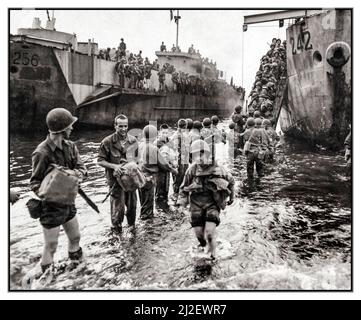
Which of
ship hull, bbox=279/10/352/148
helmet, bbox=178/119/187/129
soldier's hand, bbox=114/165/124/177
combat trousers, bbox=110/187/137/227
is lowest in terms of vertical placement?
combat trousers, bbox=110/187/137/227

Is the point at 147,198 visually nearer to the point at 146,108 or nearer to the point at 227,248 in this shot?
the point at 227,248

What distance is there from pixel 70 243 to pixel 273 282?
2.65 m

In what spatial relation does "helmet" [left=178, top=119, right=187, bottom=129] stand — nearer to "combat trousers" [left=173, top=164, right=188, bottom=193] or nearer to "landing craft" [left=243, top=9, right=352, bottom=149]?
Answer: "combat trousers" [left=173, top=164, right=188, bottom=193]

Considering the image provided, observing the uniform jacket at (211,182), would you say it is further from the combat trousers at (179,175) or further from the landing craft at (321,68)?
the landing craft at (321,68)

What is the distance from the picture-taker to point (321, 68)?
42.6 feet

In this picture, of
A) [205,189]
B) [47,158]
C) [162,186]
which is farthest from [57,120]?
[162,186]

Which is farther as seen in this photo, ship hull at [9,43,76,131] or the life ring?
ship hull at [9,43,76,131]

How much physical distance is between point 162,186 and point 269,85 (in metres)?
11.1

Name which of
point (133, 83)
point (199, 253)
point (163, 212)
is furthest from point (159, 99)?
point (199, 253)

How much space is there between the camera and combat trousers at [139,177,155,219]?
6.49 metres

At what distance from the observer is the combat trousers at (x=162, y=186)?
24.8 ft

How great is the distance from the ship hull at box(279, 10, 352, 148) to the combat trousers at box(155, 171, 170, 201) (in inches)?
305

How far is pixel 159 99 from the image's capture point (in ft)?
88.4

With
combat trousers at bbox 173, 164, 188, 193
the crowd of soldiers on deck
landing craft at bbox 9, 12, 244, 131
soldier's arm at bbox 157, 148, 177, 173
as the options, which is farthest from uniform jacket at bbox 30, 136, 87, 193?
the crowd of soldiers on deck
